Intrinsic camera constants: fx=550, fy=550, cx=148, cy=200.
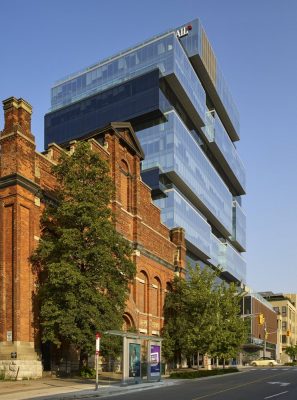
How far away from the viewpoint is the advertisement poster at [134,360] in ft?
91.5

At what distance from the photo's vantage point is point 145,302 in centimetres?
4631

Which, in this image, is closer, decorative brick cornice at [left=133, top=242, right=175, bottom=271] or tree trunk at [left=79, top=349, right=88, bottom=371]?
tree trunk at [left=79, top=349, right=88, bottom=371]

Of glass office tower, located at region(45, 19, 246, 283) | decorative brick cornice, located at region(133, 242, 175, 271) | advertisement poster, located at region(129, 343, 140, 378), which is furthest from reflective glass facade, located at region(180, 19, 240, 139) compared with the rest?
advertisement poster, located at region(129, 343, 140, 378)

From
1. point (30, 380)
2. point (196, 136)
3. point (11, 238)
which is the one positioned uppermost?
point (196, 136)

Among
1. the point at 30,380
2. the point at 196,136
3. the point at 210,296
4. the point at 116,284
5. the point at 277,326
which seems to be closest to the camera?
the point at 30,380

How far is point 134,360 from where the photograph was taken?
92.4 ft

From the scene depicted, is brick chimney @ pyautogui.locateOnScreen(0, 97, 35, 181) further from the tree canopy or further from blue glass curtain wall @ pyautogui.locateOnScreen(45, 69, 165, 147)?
blue glass curtain wall @ pyautogui.locateOnScreen(45, 69, 165, 147)

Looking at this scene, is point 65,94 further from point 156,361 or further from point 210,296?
point 156,361

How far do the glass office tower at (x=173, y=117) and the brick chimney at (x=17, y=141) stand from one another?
57.6 m

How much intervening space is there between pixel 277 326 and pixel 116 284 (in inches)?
5616

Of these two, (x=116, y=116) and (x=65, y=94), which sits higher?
(x=65, y=94)

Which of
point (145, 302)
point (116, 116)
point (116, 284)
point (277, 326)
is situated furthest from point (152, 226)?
point (277, 326)

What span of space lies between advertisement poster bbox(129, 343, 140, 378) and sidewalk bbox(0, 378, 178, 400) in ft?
2.13

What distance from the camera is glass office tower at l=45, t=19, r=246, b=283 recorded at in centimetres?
9300
